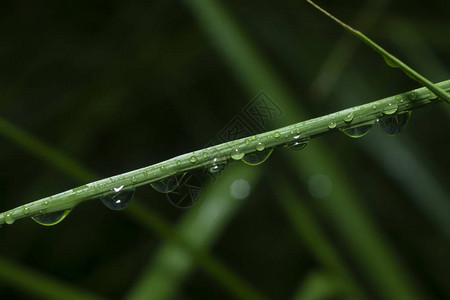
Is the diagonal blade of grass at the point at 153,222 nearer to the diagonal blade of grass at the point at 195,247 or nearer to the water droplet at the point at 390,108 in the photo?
the diagonal blade of grass at the point at 195,247

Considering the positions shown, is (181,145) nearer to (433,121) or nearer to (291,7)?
(291,7)

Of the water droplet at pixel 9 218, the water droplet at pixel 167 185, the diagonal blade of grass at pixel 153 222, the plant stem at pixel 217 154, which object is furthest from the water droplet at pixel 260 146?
the diagonal blade of grass at pixel 153 222

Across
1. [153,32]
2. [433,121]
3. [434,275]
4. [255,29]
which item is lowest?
[434,275]

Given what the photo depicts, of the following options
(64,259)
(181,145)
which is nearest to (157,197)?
(181,145)

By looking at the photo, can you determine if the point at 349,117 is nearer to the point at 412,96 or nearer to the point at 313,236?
the point at 412,96

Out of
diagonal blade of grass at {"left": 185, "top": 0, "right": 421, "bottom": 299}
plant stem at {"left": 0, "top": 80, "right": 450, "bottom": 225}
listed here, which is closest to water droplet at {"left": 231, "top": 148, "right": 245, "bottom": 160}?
plant stem at {"left": 0, "top": 80, "right": 450, "bottom": 225}

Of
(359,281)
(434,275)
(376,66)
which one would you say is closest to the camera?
(359,281)
